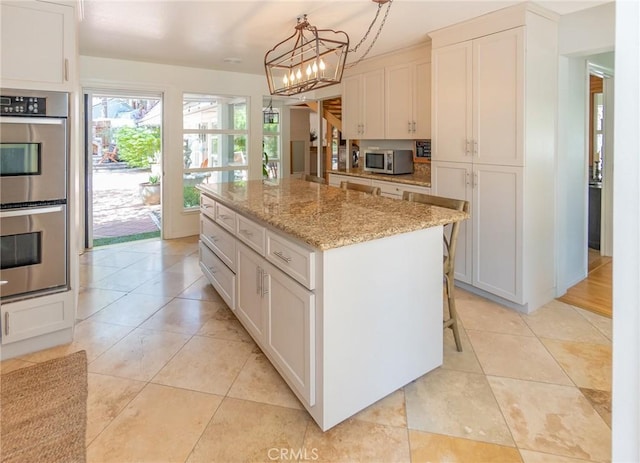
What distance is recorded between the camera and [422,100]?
167 inches

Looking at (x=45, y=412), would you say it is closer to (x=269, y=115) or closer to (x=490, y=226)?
(x=490, y=226)

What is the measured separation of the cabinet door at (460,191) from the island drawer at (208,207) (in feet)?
6.77

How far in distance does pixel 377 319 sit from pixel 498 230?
187 centimetres

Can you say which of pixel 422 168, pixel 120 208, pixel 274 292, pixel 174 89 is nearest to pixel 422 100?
pixel 422 168

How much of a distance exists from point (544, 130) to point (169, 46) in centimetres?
389

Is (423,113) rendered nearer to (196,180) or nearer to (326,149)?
(326,149)

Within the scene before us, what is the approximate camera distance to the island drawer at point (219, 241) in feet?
9.04

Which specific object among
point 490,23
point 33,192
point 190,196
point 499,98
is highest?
point 490,23

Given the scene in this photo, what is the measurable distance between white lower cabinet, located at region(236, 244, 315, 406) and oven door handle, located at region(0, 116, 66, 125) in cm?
137

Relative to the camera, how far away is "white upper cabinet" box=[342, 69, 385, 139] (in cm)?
480

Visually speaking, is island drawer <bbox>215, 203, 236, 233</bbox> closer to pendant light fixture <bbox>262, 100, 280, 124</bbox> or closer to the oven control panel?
the oven control panel
